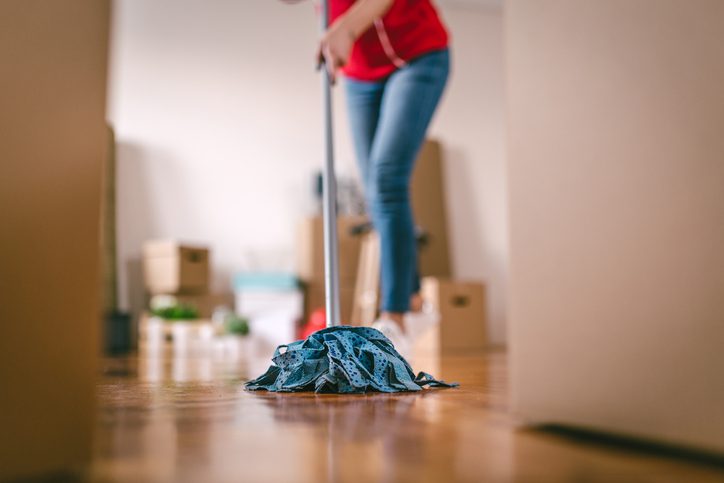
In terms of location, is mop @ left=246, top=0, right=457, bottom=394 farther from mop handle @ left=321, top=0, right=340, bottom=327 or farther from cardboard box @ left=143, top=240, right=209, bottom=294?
cardboard box @ left=143, top=240, right=209, bottom=294

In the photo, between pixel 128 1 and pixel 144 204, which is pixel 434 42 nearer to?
pixel 144 204

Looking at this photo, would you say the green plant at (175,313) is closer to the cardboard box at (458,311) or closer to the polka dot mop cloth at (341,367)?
the cardboard box at (458,311)

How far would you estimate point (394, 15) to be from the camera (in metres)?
1.61

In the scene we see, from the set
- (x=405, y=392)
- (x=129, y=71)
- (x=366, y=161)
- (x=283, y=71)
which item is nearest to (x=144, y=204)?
(x=129, y=71)

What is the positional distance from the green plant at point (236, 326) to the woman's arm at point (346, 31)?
2261 millimetres

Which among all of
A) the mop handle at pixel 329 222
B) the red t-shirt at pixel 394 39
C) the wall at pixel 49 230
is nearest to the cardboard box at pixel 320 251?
the red t-shirt at pixel 394 39

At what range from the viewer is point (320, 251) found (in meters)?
3.89

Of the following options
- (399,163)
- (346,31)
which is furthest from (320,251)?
(346,31)

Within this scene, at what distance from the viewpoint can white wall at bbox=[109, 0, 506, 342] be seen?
163 inches

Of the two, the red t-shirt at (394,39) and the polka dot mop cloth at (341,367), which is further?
the red t-shirt at (394,39)

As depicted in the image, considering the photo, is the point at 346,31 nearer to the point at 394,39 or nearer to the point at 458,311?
the point at 394,39

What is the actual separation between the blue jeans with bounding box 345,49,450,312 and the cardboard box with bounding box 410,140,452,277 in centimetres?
274

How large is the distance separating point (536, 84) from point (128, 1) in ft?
13.7

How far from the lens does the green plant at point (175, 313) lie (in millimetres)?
3463
